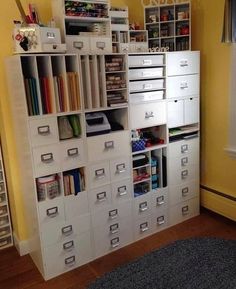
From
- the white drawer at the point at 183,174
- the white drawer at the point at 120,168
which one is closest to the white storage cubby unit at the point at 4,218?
the white drawer at the point at 120,168

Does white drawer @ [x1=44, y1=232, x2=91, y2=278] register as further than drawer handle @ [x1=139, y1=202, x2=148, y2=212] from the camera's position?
No

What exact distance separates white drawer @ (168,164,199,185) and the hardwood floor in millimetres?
428

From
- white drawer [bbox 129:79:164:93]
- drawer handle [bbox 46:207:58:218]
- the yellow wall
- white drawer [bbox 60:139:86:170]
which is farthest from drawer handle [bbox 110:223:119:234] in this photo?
white drawer [bbox 129:79:164:93]

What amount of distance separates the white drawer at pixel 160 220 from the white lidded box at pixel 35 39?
5.57 ft

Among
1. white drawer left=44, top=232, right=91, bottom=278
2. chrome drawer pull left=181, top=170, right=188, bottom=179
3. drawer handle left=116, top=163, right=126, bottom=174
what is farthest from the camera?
chrome drawer pull left=181, top=170, right=188, bottom=179

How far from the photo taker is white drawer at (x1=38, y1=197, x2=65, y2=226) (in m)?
2.18

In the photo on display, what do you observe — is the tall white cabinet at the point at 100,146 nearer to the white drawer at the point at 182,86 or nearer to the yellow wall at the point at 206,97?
the white drawer at the point at 182,86

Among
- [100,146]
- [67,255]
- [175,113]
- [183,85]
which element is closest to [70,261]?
[67,255]

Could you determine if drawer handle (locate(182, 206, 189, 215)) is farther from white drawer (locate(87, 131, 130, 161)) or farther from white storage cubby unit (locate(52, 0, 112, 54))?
white storage cubby unit (locate(52, 0, 112, 54))

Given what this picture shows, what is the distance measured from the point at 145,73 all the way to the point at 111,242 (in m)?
1.45

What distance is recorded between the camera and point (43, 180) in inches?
85.0

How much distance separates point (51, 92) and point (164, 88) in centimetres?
103

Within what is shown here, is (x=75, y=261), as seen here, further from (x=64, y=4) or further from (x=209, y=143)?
(x=64, y=4)

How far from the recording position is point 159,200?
2.79m
